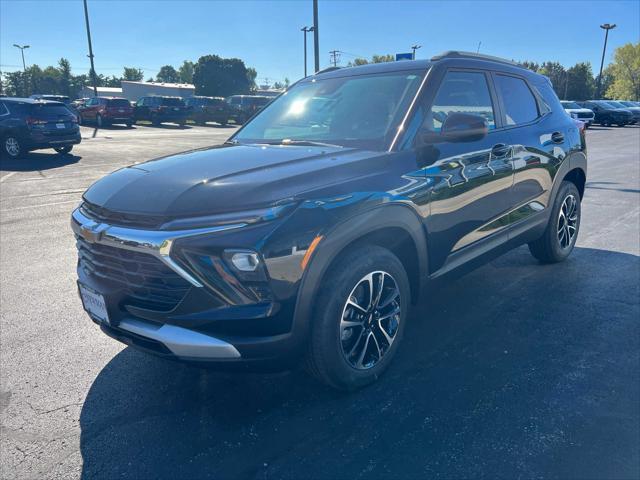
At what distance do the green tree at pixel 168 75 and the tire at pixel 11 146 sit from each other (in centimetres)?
14941

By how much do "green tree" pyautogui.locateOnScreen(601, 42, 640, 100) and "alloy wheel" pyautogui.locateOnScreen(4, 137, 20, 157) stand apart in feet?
270

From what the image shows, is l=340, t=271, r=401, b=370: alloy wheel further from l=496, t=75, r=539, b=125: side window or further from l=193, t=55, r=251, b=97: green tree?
l=193, t=55, r=251, b=97: green tree

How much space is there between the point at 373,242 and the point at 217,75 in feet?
263

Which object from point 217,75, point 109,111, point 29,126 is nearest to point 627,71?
point 217,75

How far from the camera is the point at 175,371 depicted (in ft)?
10.9

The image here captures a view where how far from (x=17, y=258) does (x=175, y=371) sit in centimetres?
340

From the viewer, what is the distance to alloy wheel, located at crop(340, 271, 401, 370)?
2891 mm

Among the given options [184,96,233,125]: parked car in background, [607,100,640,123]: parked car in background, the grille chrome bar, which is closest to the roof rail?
the grille chrome bar

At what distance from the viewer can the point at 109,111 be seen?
95.5 feet

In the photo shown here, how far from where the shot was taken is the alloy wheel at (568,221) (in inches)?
206

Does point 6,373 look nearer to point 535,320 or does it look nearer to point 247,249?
point 247,249

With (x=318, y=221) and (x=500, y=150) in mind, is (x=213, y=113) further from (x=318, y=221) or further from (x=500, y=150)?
(x=318, y=221)

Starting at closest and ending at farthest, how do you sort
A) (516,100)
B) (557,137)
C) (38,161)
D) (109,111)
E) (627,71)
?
(516,100), (557,137), (38,161), (109,111), (627,71)

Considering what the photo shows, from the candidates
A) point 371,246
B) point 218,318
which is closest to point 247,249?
point 218,318
